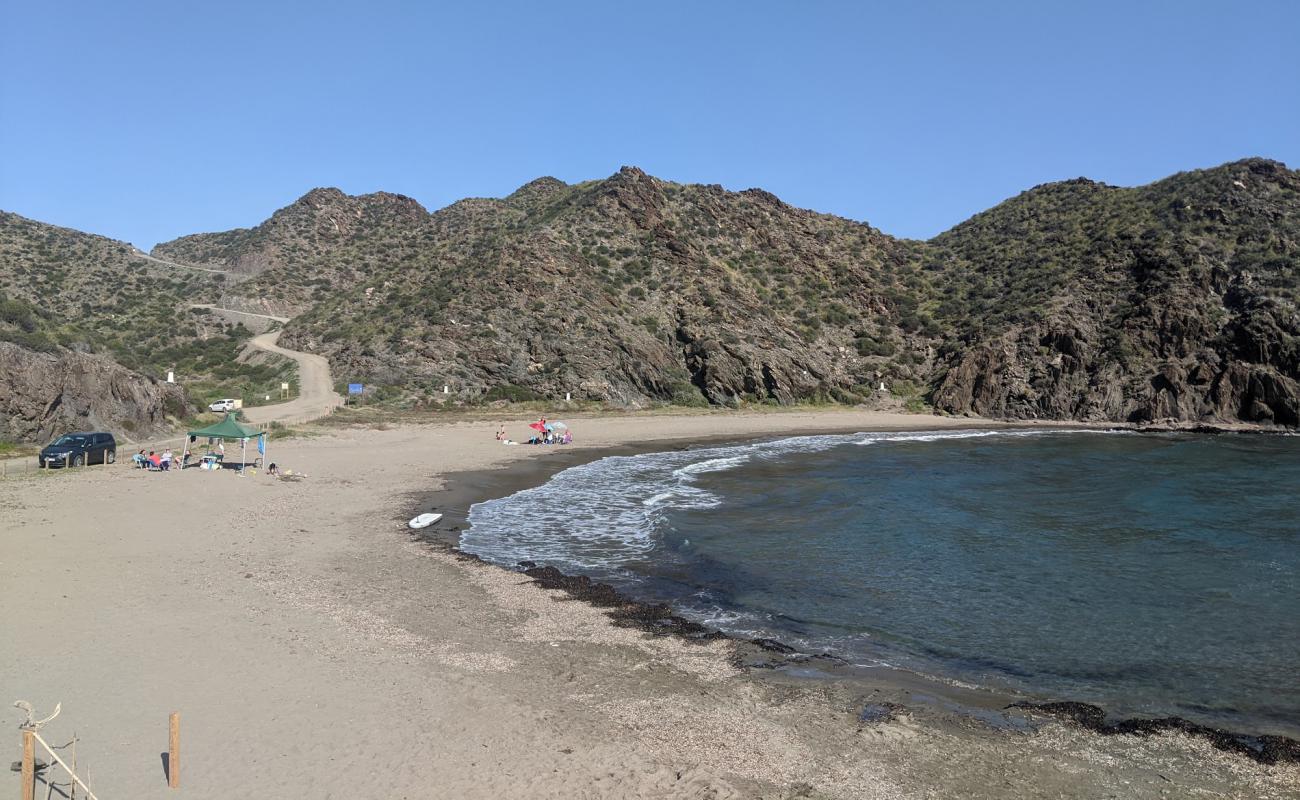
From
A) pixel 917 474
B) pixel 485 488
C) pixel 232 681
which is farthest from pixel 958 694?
pixel 917 474

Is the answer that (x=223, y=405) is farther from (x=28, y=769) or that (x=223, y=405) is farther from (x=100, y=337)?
(x=28, y=769)

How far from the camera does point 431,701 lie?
30.0 feet

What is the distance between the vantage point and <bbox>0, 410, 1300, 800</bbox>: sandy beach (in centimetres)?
748

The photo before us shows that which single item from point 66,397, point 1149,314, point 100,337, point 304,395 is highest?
point 100,337

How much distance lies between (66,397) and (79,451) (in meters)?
6.69

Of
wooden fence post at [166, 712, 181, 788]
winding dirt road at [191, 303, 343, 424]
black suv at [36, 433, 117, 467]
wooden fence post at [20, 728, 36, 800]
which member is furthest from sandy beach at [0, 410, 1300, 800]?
winding dirt road at [191, 303, 343, 424]

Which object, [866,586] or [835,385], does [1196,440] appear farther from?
[866,586]

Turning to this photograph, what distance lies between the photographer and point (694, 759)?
7.99 m

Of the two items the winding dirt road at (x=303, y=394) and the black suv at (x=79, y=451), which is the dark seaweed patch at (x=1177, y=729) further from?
the winding dirt road at (x=303, y=394)

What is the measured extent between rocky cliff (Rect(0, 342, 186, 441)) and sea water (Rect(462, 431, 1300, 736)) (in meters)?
18.3

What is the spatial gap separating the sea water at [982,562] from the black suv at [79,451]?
13.3 meters

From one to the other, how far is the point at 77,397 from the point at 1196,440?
2269 inches

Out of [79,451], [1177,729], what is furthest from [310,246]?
[1177,729]

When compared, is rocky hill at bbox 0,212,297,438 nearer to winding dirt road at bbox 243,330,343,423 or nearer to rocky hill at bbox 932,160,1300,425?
winding dirt road at bbox 243,330,343,423
